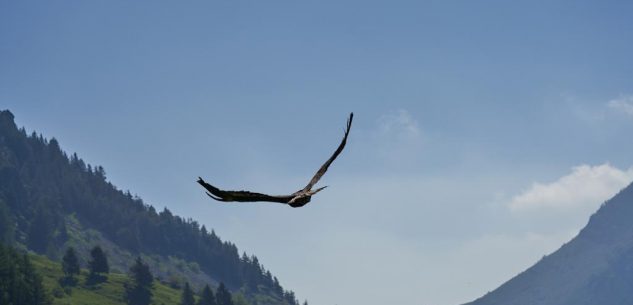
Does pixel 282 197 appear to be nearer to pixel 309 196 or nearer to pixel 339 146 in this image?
pixel 309 196

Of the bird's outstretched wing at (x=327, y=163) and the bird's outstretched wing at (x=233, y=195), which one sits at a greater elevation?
the bird's outstretched wing at (x=327, y=163)

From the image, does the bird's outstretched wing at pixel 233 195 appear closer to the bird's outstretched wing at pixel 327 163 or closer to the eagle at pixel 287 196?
the eagle at pixel 287 196

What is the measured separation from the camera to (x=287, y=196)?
998 cm

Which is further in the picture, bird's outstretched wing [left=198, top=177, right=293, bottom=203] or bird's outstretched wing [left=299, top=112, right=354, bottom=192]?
bird's outstretched wing [left=299, top=112, right=354, bottom=192]

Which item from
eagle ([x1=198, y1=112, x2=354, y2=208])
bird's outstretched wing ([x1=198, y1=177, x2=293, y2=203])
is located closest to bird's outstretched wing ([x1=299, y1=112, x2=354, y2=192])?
eagle ([x1=198, y1=112, x2=354, y2=208])

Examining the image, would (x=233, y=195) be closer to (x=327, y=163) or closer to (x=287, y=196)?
(x=287, y=196)

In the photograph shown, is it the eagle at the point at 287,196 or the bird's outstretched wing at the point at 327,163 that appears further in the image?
the bird's outstretched wing at the point at 327,163

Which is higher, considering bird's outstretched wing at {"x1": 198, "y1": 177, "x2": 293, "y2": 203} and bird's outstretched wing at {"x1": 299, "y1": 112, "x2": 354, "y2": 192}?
bird's outstretched wing at {"x1": 299, "y1": 112, "x2": 354, "y2": 192}

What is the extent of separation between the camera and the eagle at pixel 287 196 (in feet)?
27.1

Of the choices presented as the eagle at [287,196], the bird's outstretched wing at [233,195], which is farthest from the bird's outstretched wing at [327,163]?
the bird's outstretched wing at [233,195]

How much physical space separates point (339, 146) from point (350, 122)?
19.1 inches

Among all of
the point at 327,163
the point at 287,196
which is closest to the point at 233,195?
the point at 287,196

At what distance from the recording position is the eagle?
8266 mm

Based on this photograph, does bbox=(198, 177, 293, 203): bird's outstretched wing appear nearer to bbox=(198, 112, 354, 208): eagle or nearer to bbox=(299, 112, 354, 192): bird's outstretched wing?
bbox=(198, 112, 354, 208): eagle
